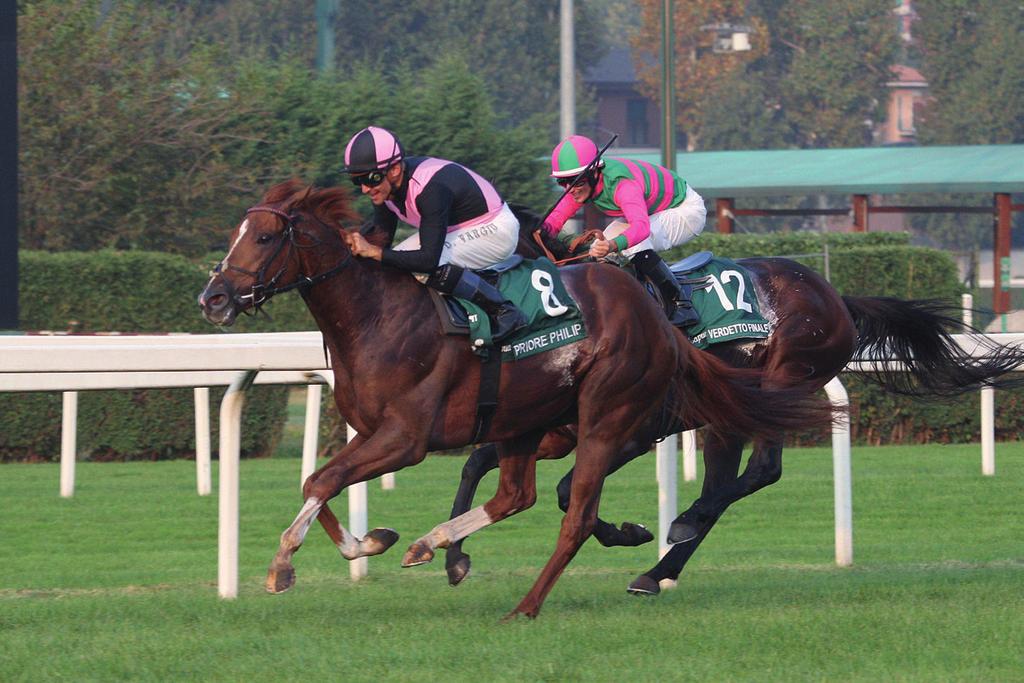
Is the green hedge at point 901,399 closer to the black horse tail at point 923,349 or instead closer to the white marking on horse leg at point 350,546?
the black horse tail at point 923,349

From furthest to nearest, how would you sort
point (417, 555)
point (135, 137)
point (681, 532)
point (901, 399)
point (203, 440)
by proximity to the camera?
point (135, 137), point (901, 399), point (203, 440), point (681, 532), point (417, 555)

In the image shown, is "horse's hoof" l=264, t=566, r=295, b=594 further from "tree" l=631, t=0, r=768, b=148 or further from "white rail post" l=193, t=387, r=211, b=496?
"tree" l=631, t=0, r=768, b=148

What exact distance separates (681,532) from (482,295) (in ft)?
4.55

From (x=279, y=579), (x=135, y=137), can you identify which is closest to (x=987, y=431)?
(x=279, y=579)

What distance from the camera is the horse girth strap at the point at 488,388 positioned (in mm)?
5816

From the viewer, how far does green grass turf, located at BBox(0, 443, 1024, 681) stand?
4.87 meters

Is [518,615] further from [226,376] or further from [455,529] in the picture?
[226,376]

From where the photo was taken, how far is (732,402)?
254 inches

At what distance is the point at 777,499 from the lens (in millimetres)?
10430

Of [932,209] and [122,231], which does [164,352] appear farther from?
[932,209]

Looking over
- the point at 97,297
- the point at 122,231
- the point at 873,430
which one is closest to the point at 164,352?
the point at 97,297

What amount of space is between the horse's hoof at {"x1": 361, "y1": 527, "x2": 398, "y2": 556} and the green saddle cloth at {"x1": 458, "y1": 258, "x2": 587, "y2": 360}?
2.28 ft

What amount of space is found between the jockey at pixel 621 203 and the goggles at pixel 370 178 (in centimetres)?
106

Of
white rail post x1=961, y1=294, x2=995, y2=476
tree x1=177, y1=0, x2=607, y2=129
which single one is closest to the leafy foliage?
white rail post x1=961, y1=294, x2=995, y2=476
